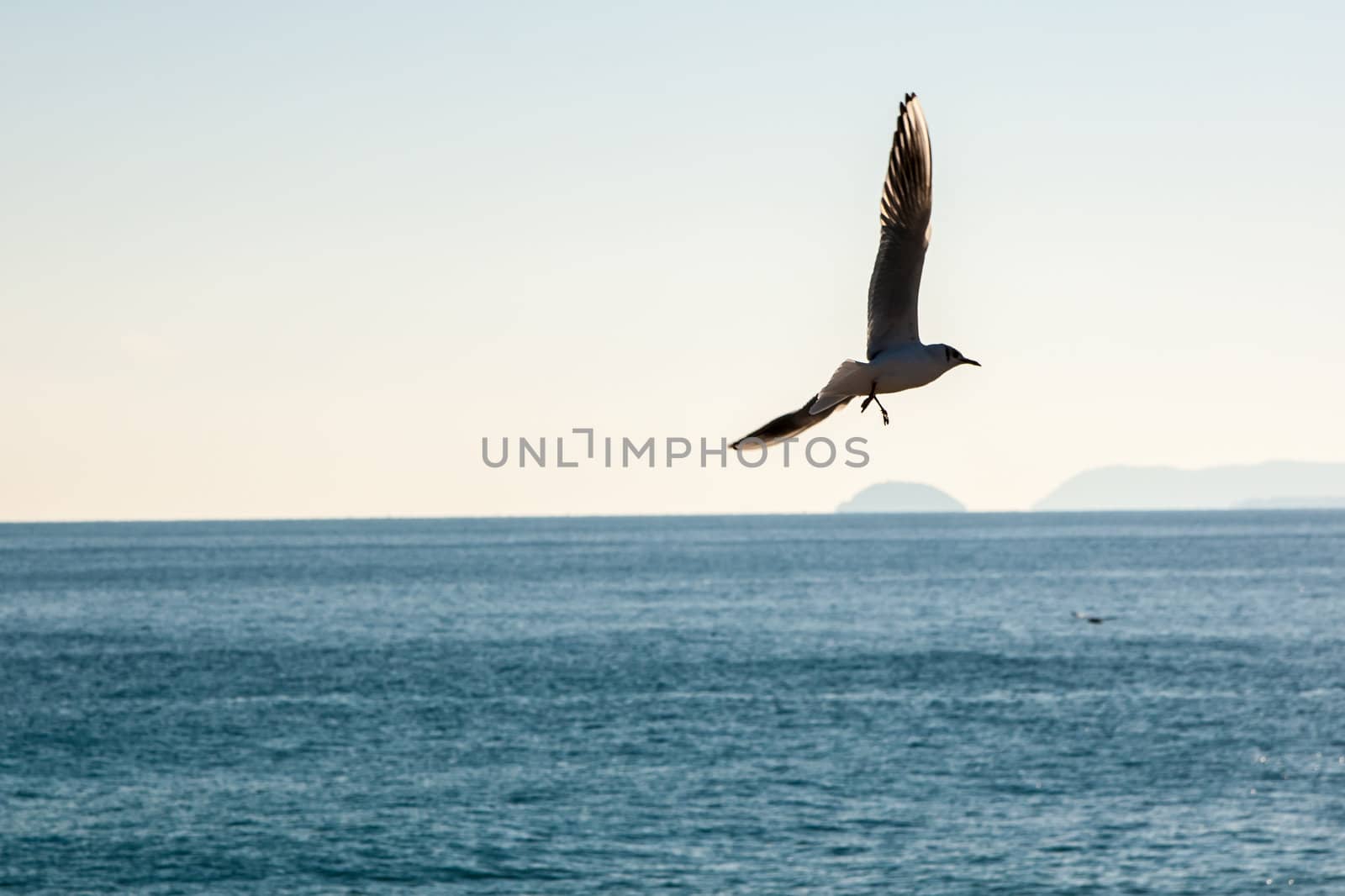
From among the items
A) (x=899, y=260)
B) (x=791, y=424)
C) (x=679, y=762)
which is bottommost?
(x=679, y=762)

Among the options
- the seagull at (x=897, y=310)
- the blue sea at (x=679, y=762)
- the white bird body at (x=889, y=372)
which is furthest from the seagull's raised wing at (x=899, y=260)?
the blue sea at (x=679, y=762)

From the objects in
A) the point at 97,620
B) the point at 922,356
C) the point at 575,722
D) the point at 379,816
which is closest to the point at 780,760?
the point at 575,722

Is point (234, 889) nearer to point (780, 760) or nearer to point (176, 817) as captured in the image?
point (176, 817)

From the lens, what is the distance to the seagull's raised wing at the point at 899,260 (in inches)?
334

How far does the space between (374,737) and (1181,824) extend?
148 ft

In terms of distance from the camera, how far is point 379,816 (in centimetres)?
6391

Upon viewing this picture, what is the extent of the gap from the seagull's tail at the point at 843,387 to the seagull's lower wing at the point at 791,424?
1.6 inches

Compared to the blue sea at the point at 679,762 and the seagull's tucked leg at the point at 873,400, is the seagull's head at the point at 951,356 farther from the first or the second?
the blue sea at the point at 679,762

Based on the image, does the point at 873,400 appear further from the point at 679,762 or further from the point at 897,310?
the point at 679,762

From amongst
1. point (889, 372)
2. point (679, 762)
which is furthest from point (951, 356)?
point (679, 762)

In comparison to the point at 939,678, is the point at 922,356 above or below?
above

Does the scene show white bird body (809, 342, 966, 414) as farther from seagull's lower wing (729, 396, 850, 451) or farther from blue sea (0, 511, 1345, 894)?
blue sea (0, 511, 1345, 894)

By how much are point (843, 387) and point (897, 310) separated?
68 centimetres

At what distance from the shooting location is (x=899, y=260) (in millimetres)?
8703
